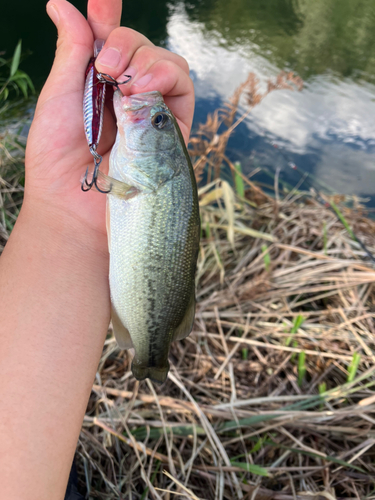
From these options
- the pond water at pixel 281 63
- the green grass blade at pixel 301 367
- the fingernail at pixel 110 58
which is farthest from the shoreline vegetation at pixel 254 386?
the pond water at pixel 281 63

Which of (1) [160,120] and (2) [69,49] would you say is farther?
(2) [69,49]

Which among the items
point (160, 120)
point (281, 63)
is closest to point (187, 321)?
point (160, 120)

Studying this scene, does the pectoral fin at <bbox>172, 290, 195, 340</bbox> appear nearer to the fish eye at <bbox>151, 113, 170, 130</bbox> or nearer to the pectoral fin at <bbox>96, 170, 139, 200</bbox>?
the pectoral fin at <bbox>96, 170, 139, 200</bbox>

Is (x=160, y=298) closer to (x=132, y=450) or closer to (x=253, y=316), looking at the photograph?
(x=132, y=450)

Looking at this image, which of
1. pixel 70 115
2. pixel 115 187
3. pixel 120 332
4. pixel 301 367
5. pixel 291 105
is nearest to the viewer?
pixel 115 187

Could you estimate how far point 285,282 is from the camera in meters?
3.27

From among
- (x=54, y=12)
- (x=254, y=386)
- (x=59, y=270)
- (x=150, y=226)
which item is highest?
(x=54, y=12)

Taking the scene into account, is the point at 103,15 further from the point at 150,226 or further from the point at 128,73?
the point at 150,226

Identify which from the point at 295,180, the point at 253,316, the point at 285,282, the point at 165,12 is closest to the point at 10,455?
the point at 253,316

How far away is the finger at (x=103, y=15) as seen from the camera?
5.82ft

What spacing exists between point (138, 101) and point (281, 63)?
10.3 metres

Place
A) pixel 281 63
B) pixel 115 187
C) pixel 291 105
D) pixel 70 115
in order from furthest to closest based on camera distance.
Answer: pixel 281 63, pixel 291 105, pixel 70 115, pixel 115 187

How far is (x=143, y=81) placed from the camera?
5.68ft

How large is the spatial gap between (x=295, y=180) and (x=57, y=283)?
517cm
